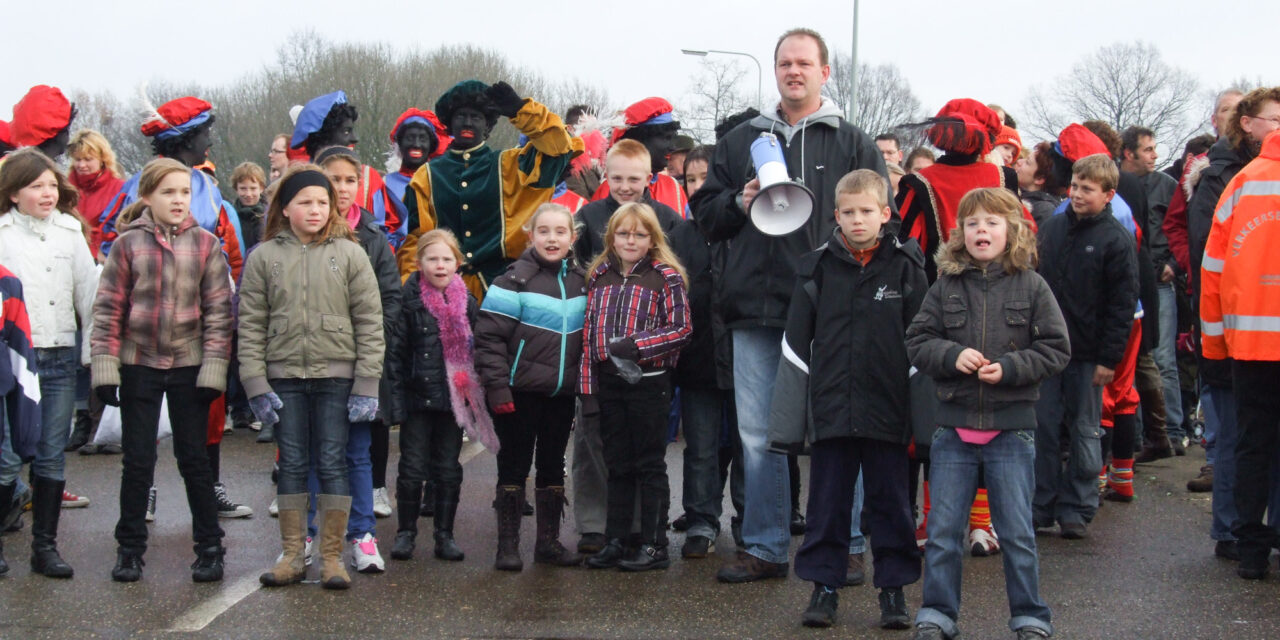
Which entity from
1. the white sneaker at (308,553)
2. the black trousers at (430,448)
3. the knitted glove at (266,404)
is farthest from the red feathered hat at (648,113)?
the white sneaker at (308,553)

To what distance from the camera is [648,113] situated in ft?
25.8

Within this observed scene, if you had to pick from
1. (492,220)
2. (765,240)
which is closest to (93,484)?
(492,220)

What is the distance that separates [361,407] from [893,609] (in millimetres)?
2466

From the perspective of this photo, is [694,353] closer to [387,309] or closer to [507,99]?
[387,309]

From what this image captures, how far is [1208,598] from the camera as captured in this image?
5449 mm

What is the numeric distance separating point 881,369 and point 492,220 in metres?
3.11

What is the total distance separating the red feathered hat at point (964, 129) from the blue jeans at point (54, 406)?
4.51 metres

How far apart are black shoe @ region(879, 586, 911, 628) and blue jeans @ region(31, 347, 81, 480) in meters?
3.83

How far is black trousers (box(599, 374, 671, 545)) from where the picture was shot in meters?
5.99

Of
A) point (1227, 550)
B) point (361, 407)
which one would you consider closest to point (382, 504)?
point (361, 407)

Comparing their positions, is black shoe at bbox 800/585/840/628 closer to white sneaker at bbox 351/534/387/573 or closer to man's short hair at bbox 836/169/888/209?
man's short hair at bbox 836/169/888/209

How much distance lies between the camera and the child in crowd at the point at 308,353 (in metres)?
5.72

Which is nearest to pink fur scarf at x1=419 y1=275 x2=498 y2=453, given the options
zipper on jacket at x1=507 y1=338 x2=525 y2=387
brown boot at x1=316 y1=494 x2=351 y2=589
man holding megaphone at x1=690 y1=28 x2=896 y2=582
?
zipper on jacket at x1=507 y1=338 x2=525 y2=387

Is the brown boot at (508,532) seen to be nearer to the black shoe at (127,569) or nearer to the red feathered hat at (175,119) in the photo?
the black shoe at (127,569)
